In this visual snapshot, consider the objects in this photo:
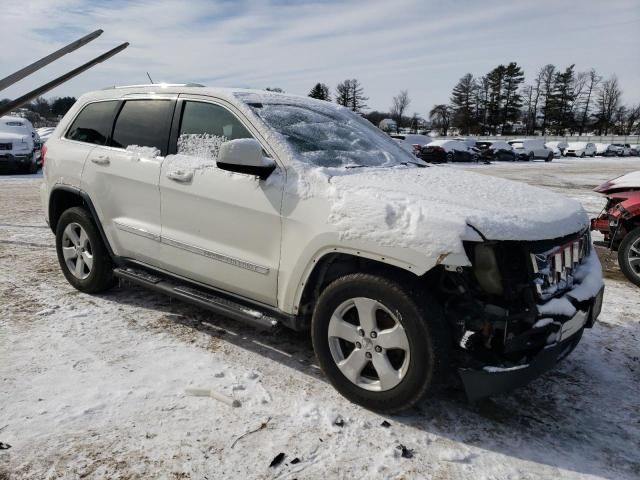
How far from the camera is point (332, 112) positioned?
4160mm

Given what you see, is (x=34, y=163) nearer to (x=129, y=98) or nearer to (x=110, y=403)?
(x=129, y=98)

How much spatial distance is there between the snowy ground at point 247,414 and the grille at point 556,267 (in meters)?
0.78

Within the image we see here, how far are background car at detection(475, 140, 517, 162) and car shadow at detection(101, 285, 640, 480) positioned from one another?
99.3 feet

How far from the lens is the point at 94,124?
14.6 ft

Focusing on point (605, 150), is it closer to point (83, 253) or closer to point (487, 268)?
point (83, 253)

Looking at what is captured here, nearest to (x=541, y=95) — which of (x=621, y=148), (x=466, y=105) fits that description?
(x=466, y=105)

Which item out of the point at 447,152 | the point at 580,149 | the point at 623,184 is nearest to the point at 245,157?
the point at 623,184

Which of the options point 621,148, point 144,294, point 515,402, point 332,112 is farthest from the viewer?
point 621,148

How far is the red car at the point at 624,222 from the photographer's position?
5387 mm

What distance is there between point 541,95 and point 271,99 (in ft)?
298

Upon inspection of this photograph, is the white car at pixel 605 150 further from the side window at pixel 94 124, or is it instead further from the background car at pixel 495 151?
the side window at pixel 94 124

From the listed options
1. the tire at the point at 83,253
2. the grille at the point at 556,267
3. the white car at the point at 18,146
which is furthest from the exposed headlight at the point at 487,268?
the white car at the point at 18,146

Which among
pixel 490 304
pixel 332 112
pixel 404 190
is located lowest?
pixel 490 304

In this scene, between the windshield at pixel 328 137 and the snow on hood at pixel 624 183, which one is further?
the snow on hood at pixel 624 183
